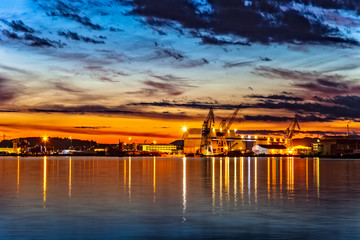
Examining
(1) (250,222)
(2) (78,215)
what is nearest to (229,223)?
(1) (250,222)

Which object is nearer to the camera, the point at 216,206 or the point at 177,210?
the point at 177,210

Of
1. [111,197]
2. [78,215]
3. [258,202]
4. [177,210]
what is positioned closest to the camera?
[78,215]

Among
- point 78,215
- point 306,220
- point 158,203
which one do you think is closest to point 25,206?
point 78,215

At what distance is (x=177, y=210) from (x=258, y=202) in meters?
7.53

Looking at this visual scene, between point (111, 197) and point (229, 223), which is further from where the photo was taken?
point (111, 197)

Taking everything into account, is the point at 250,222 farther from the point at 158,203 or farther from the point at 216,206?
the point at 158,203

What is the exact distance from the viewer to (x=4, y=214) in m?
28.8

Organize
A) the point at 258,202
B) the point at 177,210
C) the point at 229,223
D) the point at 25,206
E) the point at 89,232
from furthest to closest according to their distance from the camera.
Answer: the point at 258,202
the point at 25,206
the point at 177,210
the point at 229,223
the point at 89,232

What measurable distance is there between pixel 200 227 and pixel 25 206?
14.5 metres

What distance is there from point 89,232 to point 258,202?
1622cm

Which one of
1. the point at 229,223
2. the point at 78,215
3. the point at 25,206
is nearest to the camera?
the point at 229,223

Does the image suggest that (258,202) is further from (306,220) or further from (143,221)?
(143,221)

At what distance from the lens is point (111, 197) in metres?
39.2

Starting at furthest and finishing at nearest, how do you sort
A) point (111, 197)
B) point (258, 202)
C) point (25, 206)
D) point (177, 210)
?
point (111, 197)
point (258, 202)
point (25, 206)
point (177, 210)
